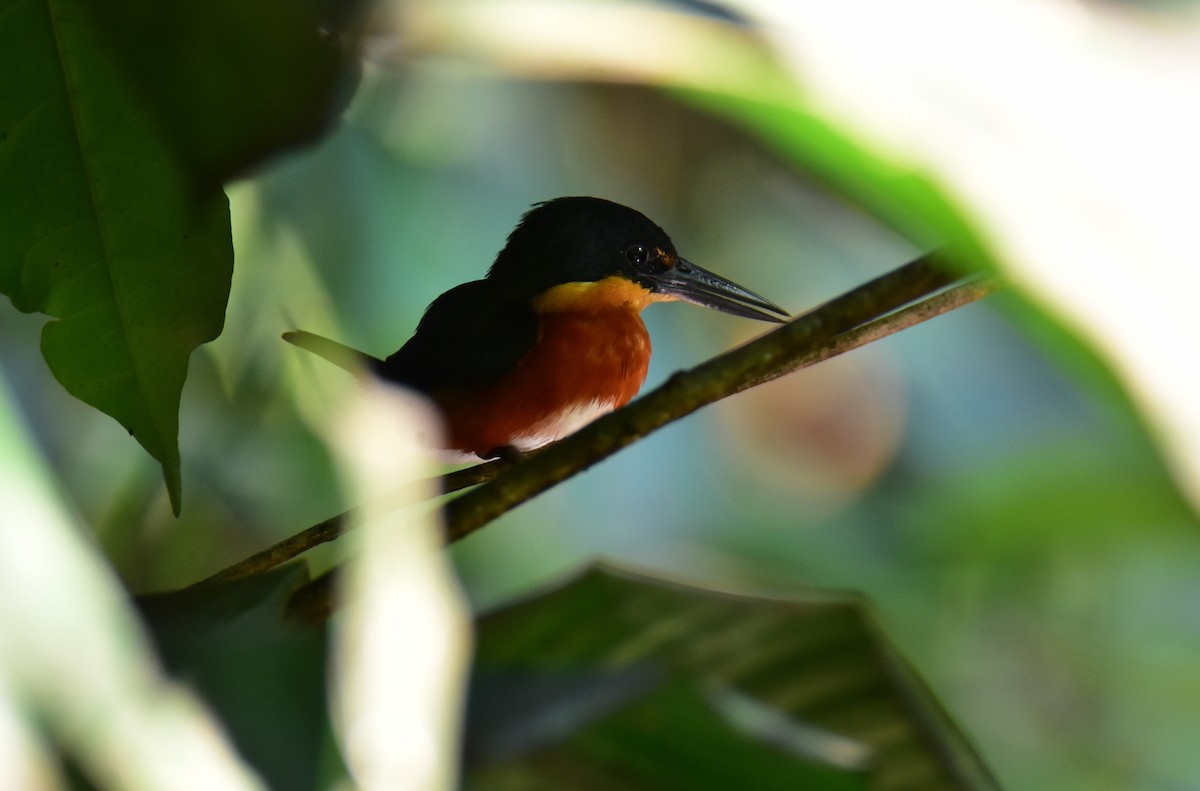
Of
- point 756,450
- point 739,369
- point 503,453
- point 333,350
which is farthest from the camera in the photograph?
point 756,450

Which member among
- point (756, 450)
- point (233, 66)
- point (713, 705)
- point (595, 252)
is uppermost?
point (233, 66)

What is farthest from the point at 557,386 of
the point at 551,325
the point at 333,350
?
the point at 333,350

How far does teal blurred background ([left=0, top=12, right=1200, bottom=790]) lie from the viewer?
87cm

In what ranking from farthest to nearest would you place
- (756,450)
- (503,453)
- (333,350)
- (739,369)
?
(756,450) < (503,453) < (333,350) < (739,369)

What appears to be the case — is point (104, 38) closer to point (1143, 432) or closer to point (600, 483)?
point (1143, 432)

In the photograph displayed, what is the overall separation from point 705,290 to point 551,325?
0.35 ft

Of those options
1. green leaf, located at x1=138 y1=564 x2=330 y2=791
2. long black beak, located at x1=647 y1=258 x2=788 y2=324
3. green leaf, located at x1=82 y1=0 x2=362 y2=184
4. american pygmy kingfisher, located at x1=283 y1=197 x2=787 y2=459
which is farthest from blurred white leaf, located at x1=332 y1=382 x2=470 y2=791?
long black beak, located at x1=647 y1=258 x2=788 y2=324

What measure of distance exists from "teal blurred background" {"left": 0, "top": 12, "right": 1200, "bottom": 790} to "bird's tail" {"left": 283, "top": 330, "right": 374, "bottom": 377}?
20 centimetres

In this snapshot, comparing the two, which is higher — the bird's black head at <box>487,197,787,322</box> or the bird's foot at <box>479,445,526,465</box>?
the bird's black head at <box>487,197,787,322</box>

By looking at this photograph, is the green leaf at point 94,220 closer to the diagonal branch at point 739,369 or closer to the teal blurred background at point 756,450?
the diagonal branch at point 739,369

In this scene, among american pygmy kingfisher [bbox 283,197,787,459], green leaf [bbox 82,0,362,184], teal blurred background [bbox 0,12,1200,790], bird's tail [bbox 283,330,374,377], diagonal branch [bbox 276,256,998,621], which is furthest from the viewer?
teal blurred background [bbox 0,12,1200,790]

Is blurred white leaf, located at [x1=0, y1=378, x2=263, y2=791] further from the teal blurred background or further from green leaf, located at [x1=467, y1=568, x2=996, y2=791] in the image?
the teal blurred background

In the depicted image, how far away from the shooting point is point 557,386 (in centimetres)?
76

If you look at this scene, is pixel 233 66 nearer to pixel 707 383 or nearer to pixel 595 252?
pixel 707 383
